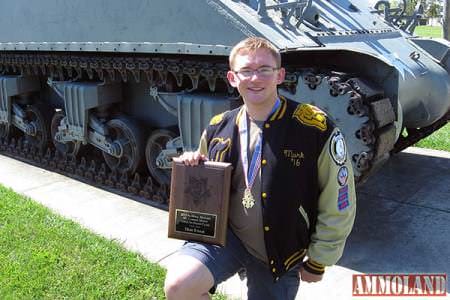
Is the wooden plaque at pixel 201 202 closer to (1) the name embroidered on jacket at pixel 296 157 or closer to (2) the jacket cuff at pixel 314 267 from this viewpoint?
(1) the name embroidered on jacket at pixel 296 157

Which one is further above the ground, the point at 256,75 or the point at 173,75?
the point at 256,75

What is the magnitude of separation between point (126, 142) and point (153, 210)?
40.4 inches

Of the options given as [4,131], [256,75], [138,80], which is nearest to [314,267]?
[256,75]

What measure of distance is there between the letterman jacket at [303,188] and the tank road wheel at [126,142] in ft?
12.3

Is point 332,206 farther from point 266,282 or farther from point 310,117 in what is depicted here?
point 266,282

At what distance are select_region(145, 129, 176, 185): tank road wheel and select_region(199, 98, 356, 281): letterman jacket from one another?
3458 millimetres

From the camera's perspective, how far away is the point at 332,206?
2484mm

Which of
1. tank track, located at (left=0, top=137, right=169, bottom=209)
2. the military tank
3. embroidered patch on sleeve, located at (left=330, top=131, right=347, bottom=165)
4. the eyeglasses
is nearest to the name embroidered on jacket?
embroidered patch on sleeve, located at (left=330, top=131, right=347, bottom=165)

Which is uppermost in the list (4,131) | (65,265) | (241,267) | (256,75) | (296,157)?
(256,75)

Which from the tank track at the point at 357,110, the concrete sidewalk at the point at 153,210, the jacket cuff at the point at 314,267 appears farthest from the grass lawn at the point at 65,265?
the tank track at the point at 357,110

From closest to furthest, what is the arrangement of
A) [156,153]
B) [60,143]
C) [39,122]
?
1. [156,153]
2. [60,143]
3. [39,122]

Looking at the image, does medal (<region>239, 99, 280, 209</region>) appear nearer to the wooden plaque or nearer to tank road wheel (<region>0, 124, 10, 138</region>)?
the wooden plaque

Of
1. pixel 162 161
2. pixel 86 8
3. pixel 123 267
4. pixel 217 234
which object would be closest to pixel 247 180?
pixel 217 234

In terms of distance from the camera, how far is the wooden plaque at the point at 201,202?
98.7 inches
